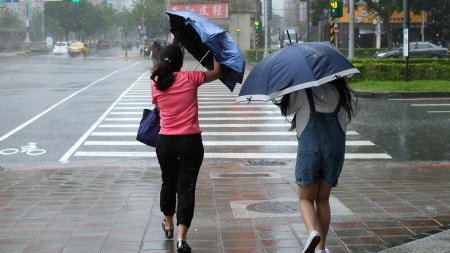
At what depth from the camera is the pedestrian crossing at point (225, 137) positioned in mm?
11906

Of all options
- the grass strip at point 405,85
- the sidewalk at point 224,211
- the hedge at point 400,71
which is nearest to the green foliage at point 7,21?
the hedge at point 400,71

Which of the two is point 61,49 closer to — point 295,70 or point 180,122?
point 180,122

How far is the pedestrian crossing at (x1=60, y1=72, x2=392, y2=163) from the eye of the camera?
11.9m

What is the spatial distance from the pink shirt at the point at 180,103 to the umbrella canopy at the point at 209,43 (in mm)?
243

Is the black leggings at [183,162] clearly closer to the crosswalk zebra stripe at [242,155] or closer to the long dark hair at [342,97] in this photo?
the long dark hair at [342,97]

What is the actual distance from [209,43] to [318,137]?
119 cm

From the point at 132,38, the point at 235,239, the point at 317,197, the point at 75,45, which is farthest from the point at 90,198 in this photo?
the point at 132,38

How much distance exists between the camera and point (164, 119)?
545 cm

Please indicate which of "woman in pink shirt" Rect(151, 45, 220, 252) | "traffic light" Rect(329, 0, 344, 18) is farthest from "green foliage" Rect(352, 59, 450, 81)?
"woman in pink shirt" Rect(151, 45, 220, 252)

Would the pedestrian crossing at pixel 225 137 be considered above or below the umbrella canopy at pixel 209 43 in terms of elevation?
below

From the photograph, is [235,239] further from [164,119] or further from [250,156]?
[250,156]

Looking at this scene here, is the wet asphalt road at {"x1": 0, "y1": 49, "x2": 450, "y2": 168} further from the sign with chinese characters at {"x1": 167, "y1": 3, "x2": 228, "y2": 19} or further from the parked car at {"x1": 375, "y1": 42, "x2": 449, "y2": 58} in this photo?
the sign with chinese characters at {"x1": 167, "y1": 3, "x2": 228, "y2": 19}

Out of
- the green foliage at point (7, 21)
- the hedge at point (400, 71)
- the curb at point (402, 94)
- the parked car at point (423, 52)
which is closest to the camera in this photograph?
the curb at point (402, 94)

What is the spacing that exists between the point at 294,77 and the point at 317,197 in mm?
995
